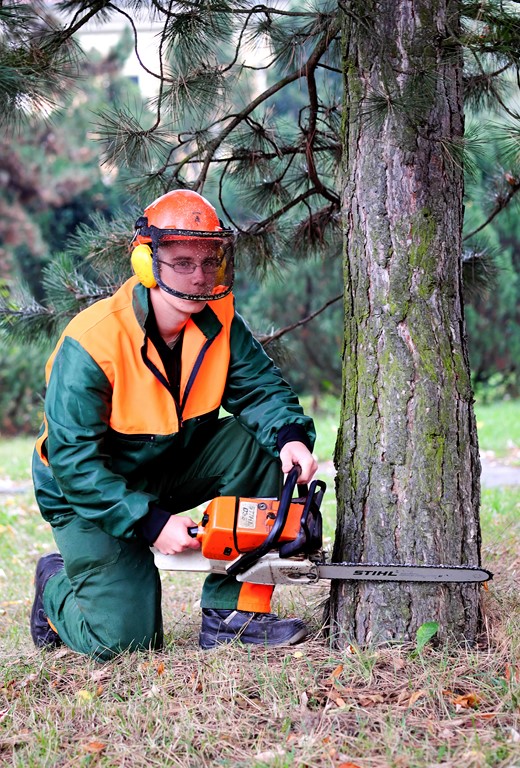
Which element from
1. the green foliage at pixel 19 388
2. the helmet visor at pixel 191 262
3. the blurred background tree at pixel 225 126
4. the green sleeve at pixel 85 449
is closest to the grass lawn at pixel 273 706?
the green sleeve at pixel 85 449

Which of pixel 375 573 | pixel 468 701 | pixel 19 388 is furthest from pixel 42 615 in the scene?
pixel 19 388

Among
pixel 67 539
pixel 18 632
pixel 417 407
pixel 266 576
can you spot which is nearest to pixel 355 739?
pixel 266 576

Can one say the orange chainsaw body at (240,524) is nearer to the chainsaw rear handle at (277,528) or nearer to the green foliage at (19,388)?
the chainsaw rear handle at (277,528)

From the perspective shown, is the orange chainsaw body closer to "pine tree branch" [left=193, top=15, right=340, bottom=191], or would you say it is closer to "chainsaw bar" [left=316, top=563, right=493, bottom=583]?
"chainsaw bar" [left=316, top=563, right=493, bottom=583]

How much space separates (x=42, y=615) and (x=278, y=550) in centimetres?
117

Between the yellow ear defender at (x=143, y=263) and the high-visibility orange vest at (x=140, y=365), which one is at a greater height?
the yellow ear defender at (x=143, y=263)

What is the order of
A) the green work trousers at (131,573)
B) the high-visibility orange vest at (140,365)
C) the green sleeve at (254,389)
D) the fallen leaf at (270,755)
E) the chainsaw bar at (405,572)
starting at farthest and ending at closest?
the green sleeve at (254,389)
the green work trousers at (131,573)
the high-visibility orange vest at (140,365)
the chainsaw bar at (405,572)
the fallen leaf at (270,755)

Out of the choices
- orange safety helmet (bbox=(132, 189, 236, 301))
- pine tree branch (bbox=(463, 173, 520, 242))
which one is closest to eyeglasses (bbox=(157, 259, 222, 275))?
orange safety helmet (bbox=(132, 189, 236, 301))

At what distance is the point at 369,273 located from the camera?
2791 millimetres

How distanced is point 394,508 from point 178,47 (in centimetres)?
210

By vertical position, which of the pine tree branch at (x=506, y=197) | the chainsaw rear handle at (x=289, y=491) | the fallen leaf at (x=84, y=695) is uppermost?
the pine tree branch at (x=506, y=197)

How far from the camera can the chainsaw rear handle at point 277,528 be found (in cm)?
254

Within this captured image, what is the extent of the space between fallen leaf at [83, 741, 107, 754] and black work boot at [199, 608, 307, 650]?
0.71 m

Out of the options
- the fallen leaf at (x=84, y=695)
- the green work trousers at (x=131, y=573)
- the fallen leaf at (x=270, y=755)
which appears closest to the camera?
the fallen leaf at (x=270, y=755)
